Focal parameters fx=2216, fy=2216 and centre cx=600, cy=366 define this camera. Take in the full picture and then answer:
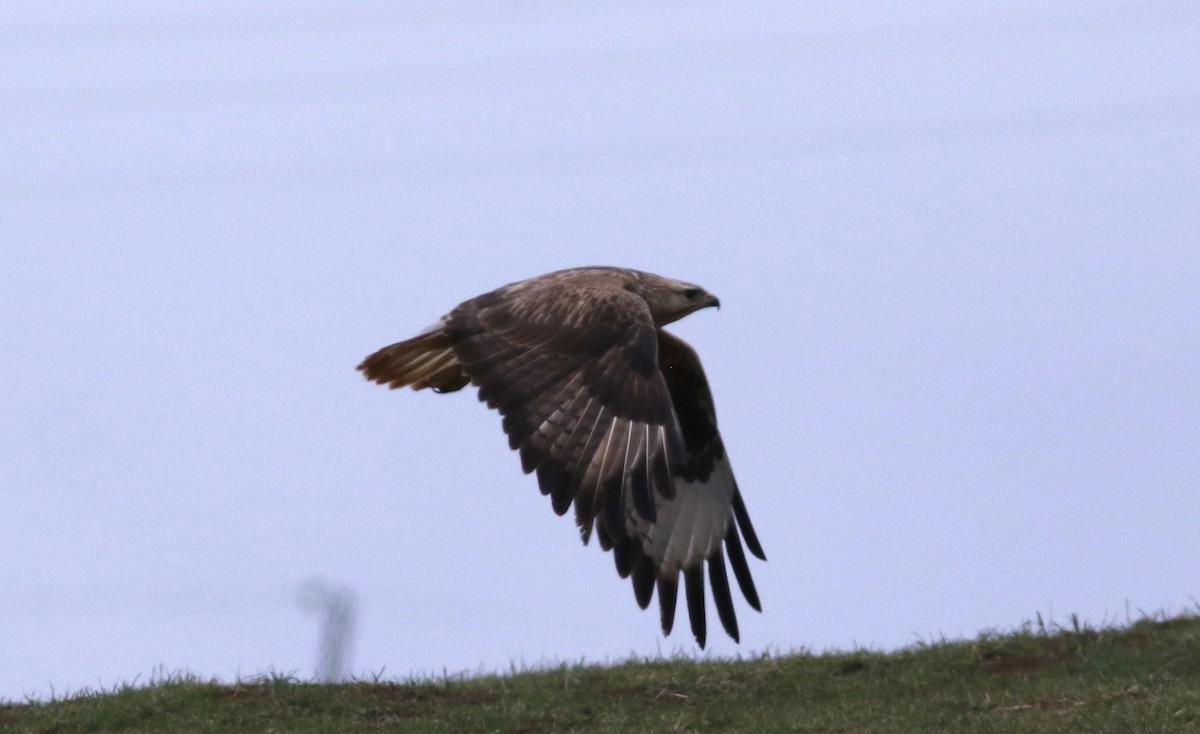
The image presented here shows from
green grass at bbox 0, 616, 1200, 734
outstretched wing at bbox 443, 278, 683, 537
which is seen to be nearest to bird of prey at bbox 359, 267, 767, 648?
outstretched wing at bbox 443, 278, 683, 537

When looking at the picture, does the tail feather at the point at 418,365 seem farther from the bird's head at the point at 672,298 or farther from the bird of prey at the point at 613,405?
the bird's head at the point at 672,298

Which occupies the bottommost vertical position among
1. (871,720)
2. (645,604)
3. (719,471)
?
(871,720)

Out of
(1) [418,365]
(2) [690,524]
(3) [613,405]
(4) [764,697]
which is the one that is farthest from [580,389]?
(4) [764,697]

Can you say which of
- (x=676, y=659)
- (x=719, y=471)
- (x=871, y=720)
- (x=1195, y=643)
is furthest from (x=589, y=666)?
(x=1195, y=643)

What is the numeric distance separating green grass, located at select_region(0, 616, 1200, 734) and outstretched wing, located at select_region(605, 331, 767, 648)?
17.7 inches

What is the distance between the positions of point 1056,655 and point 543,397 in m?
3.07

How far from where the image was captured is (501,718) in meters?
9.88

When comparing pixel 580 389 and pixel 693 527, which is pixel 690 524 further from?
pixel 580 389

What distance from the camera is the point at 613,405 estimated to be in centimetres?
927

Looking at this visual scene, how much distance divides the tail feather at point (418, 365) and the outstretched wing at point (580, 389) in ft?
0.65

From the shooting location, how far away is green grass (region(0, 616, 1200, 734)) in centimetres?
958

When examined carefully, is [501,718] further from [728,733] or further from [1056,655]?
[1056,655]

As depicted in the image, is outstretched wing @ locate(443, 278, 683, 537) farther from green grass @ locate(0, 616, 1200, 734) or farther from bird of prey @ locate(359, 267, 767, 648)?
green grass @ locate(0, 616, 1200, 734)

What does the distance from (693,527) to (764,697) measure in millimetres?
925
